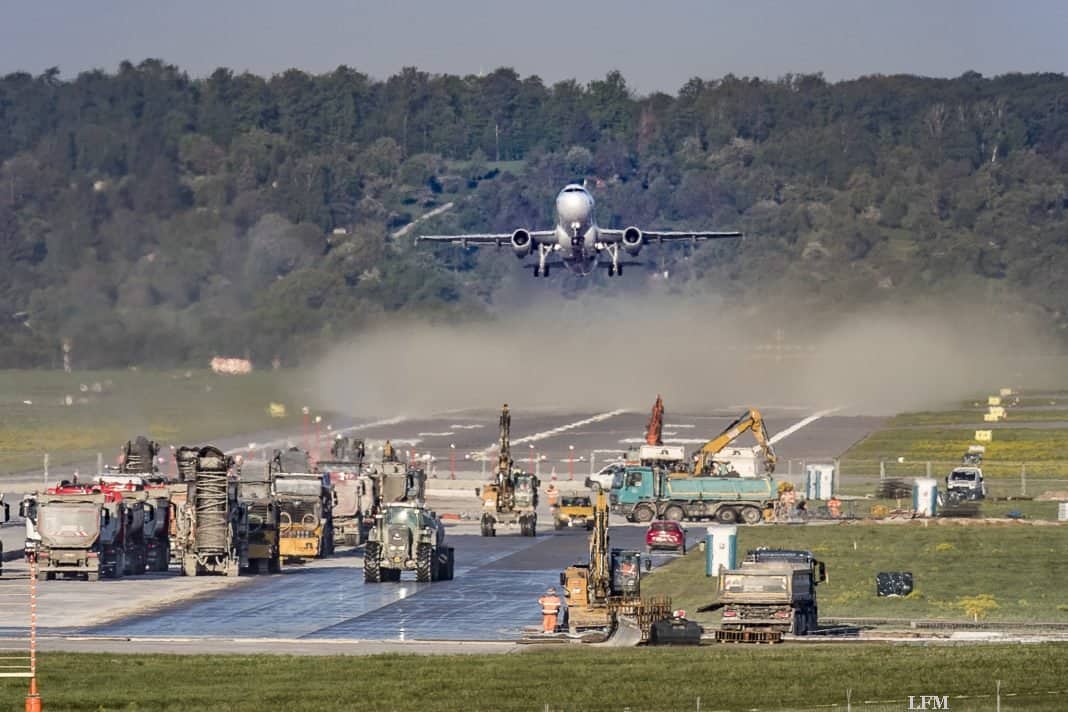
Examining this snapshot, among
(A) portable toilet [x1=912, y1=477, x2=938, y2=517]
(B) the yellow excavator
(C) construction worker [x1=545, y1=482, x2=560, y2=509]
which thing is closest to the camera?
(A) portable toilet [x1=912, y1=477, x2=938, y2=517]

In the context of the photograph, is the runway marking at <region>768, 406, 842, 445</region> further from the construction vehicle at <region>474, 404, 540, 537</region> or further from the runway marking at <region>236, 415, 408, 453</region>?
the construction vehicle at <region>474, 404, 540, 537</region>

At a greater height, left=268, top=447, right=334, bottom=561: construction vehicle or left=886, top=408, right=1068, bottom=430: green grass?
left=886, top=408, right=1068, bottom=430: green grass

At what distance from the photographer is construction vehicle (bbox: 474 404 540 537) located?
89.2 meters

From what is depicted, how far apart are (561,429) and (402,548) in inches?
3026

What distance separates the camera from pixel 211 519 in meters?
72.1

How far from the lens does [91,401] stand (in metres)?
141

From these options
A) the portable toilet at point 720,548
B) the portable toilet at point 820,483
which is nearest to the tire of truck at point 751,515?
the portable toilet at point 820,483

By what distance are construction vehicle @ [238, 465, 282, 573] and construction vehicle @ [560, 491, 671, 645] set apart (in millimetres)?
19427

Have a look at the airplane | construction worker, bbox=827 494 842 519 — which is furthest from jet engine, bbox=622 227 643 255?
construction worker, bbox=827 494 842 519

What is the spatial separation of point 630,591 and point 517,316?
121 m

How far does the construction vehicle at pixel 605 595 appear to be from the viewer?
182ft

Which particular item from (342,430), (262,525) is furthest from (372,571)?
(342,430)

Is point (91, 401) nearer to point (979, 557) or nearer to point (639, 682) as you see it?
point (979, 557)

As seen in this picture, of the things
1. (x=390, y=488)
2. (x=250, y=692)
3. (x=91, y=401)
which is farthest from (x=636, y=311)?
(x=250, y=692)
